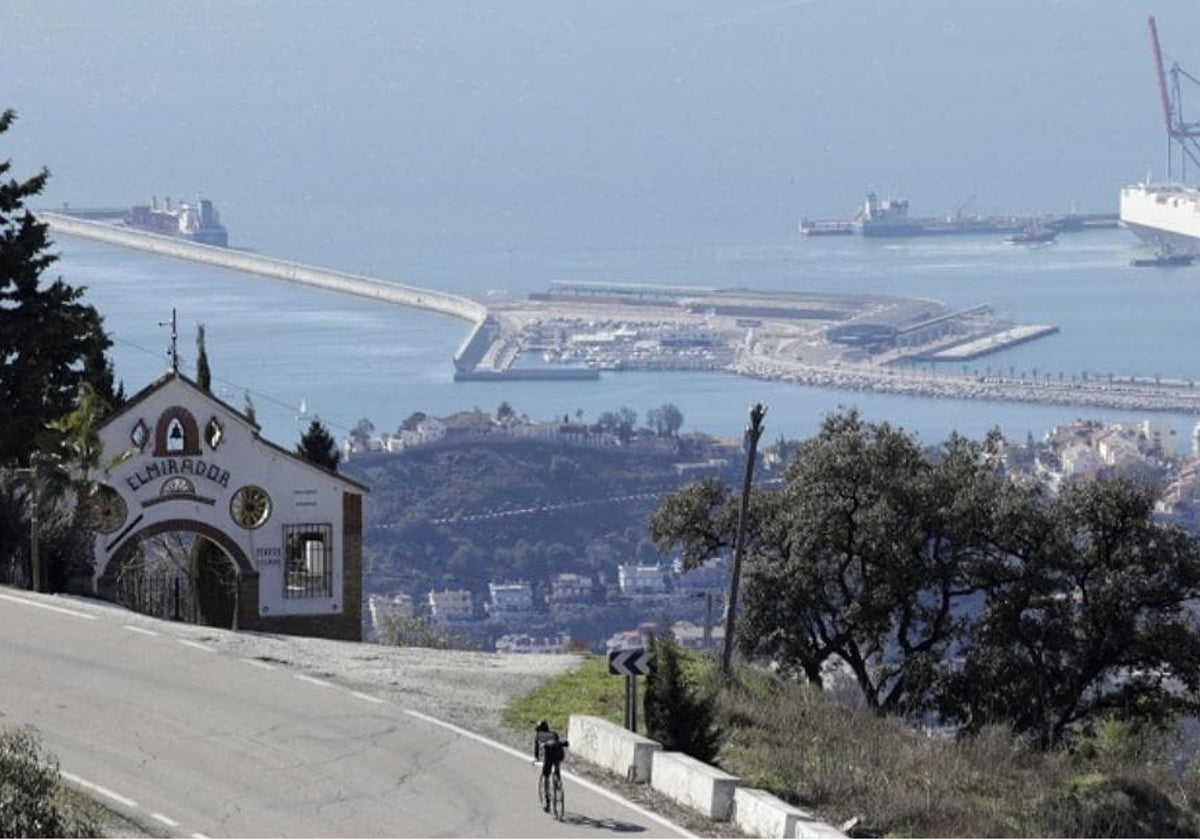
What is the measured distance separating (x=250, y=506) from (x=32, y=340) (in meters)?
2.43

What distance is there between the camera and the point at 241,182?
190 meters

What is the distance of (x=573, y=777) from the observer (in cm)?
1264

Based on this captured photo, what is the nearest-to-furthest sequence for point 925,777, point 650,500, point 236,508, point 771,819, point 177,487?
point 771,819 < point 925,777 < point 177,487 < point 236,508 < point 650,500

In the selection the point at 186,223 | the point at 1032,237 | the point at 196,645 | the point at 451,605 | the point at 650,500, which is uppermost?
the point at 186,223

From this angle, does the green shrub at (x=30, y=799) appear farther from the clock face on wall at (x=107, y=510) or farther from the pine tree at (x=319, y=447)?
the pine tree at (x=319, y=447)

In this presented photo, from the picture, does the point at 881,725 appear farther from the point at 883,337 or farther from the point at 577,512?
the point at 883,337

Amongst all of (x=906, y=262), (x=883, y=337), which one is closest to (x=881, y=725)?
(x=883, y=337)

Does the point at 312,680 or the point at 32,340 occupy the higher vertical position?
the point at 32,340

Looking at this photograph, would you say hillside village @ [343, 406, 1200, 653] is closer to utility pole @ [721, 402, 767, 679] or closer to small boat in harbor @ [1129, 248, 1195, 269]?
utility pole @ [721, 402, 767, 679]

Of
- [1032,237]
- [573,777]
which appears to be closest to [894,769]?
[573,777]

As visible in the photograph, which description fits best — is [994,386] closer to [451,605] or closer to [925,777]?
[451,605]

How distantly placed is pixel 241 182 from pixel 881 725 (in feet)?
580

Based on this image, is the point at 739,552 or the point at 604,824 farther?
the point at 739,552

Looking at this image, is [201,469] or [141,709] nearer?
[141,709]
